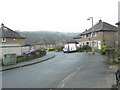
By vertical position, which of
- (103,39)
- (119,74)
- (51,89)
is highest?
(103,39)

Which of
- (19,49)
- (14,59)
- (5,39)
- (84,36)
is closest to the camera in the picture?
(14,59)

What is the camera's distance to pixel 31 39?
84562 mm

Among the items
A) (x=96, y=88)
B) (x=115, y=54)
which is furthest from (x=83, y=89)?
(x=115, y=54)

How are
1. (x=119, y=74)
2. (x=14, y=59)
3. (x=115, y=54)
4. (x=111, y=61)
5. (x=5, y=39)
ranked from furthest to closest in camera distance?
(x=5, y=39) < (x=14, y=59) < (x=115, y=54) < (x=111, y=61) < (x=119, y=74)

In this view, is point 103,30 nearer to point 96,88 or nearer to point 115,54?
point 115,54

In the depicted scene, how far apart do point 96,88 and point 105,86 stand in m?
0.57

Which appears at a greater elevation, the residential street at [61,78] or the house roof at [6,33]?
the house roof at [6,33]

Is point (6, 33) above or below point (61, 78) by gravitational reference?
above

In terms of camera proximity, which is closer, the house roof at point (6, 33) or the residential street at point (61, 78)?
the residential street at point (61, 78)

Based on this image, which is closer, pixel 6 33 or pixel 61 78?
pixel 61 78

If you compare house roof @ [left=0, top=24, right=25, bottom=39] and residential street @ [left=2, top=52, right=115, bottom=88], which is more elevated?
house roof @ [left=0, top=24, right=25, bottom=39]

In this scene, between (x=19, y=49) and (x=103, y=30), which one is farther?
(x=103, y=30)

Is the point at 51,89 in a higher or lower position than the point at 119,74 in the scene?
lower

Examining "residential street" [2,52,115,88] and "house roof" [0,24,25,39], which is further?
"house roof" [0,24,25,39]
